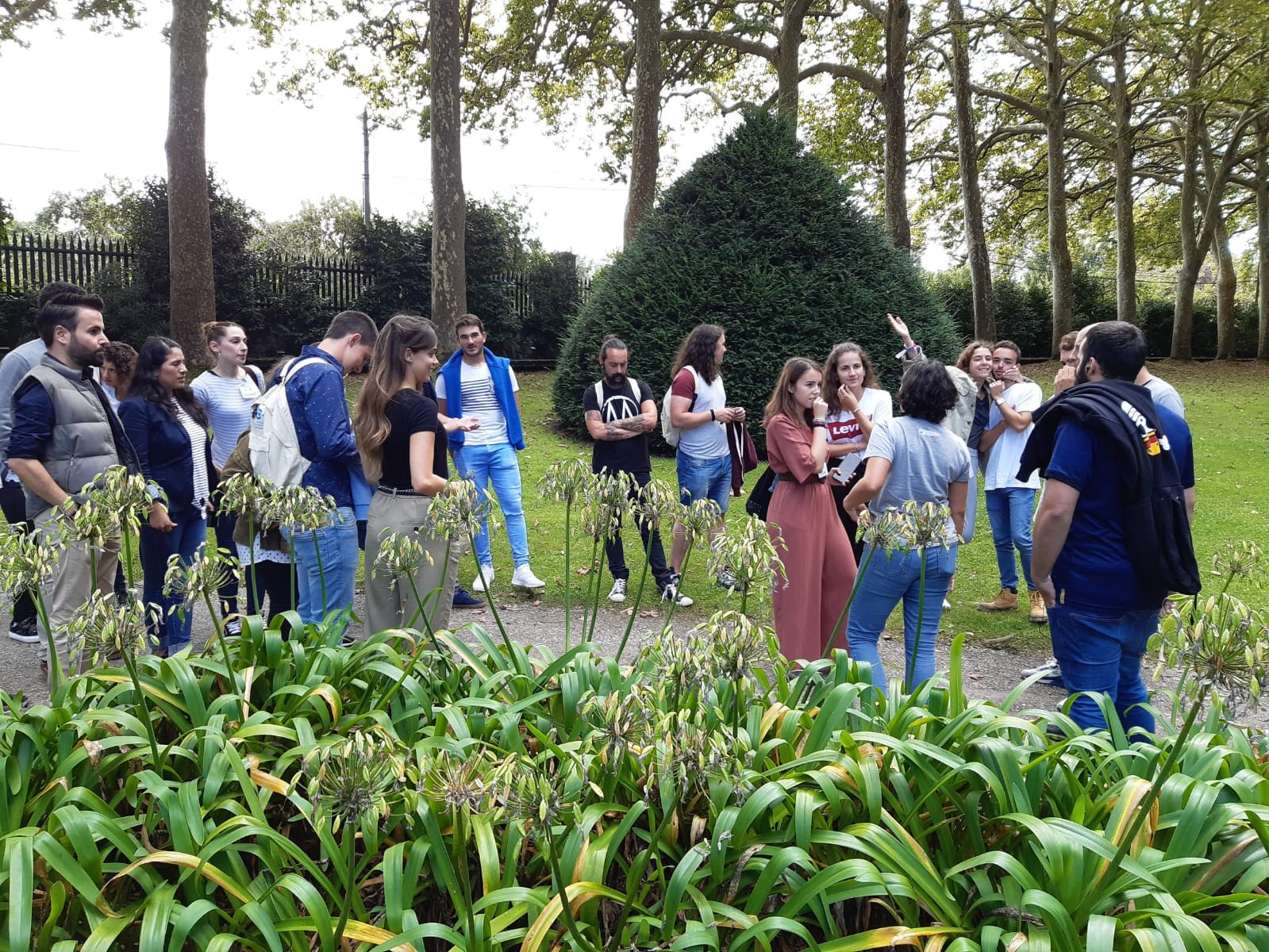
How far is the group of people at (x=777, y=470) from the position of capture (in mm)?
3695

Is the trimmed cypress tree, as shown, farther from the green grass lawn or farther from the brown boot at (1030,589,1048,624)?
the brown boot at (1030,589,1048,624)

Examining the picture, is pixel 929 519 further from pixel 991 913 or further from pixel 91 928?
pixel 91 928

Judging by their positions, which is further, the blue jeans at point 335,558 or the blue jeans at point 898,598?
the blue jeans at point 335,558

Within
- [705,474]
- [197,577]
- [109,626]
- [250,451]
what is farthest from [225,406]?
[109,626]

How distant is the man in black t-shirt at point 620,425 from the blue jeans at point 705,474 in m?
0.33

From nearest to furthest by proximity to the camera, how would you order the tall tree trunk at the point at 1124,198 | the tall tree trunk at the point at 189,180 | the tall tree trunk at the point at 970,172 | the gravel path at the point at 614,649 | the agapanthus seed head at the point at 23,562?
the agapanthus seed head at the point at 23,562
the gravel path at the point at 614,649
the tall tree trunk at the point at 189,180
the tall tree trunk at the point at 970,172
the tall tree trunk at the point at 1124,198

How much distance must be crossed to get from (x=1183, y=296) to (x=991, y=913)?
31024 mm

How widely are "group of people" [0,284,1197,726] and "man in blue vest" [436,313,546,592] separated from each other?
43 centimetres

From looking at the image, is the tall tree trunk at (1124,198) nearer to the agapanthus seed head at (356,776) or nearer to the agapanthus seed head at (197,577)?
the agapanthus seed head at (197,577)

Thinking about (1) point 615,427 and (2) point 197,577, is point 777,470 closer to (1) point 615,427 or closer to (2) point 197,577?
(1) point 615,427

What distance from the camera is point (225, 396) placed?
638 centimetres

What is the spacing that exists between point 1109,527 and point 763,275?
9566 millimetres

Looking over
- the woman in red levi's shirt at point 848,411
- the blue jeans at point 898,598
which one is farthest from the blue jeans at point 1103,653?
the woman in red levi's shirt at point 848,411

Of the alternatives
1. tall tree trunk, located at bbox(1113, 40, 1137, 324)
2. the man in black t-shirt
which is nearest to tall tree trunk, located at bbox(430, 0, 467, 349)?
the man in black t-shirt
